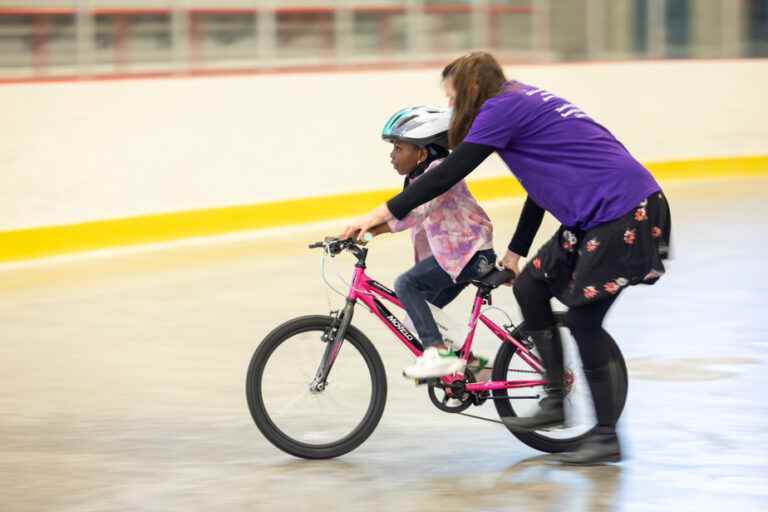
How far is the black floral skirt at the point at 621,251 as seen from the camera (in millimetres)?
5223

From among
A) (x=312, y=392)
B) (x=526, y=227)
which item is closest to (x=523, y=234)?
Result: (x=526, y=227)

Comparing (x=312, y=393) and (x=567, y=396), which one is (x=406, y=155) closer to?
(x=312, y=393)

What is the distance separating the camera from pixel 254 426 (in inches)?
249

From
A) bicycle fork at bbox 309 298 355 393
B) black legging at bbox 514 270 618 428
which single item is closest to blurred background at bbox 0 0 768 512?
bicycle fork at bbox 309 298 355 393

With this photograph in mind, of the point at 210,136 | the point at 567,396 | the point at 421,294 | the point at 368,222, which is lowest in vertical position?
the point at 210,136

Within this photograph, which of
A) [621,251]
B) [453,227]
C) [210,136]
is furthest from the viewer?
[210,136]

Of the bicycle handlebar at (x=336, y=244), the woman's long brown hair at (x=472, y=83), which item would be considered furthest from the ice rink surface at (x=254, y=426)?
Answer: the woman's long brown hair at (x=472, y=83)

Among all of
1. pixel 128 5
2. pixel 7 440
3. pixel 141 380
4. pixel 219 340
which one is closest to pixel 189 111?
pixel 128 5

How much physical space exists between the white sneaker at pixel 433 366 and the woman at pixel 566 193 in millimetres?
334

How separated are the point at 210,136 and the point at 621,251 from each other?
8.46 metres

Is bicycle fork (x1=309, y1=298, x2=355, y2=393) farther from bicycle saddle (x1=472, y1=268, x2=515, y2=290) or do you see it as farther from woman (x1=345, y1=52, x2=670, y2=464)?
bicycle saddle (x1=472, y1=268, x2=515, y2=290)

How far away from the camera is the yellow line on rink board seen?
38.9ft

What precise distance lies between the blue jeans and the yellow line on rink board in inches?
262

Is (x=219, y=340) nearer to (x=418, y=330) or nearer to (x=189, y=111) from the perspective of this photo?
(x=418, y=330)
